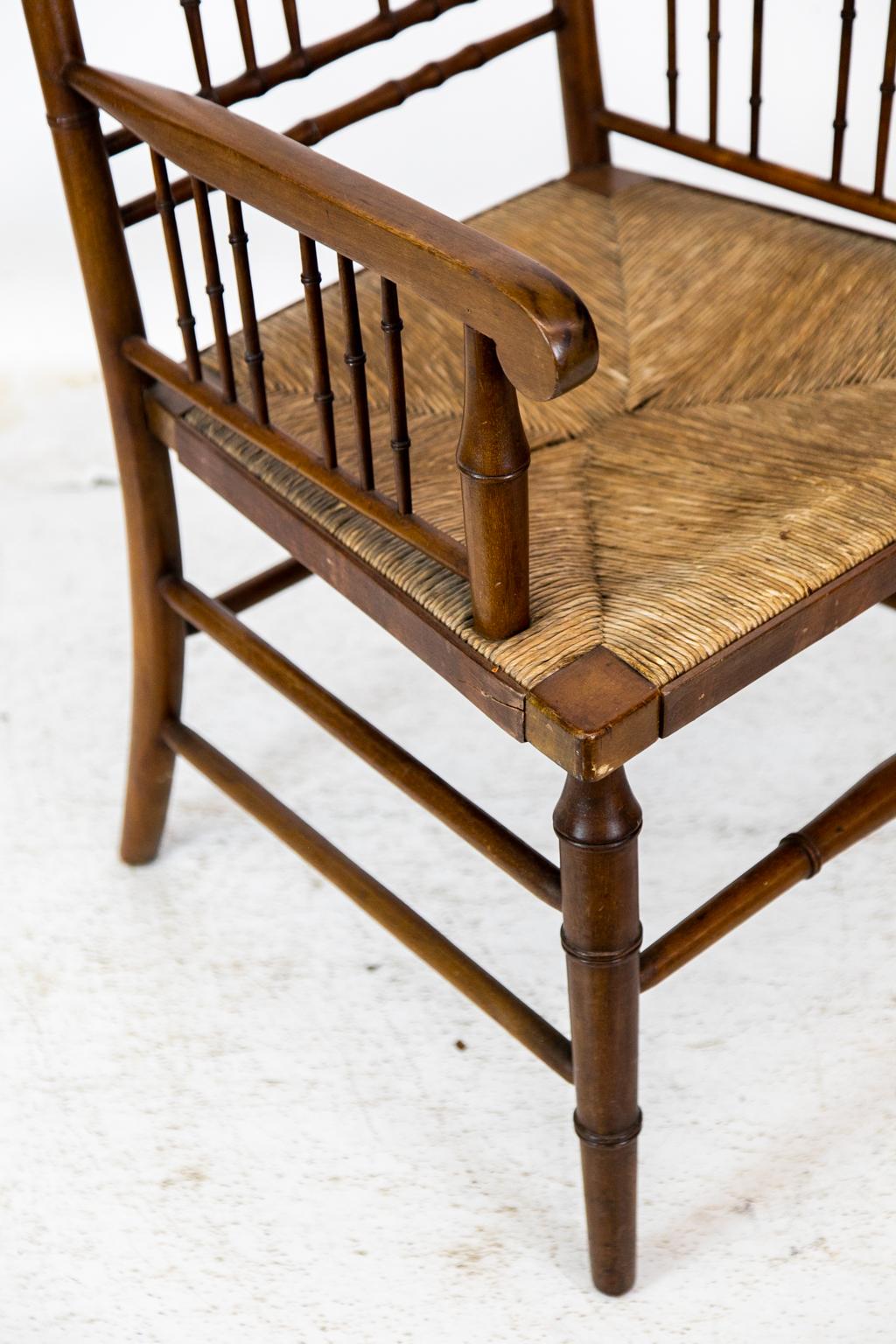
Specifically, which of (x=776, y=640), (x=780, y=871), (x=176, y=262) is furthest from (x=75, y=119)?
(x=780, y=871)

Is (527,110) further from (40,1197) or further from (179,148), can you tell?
(40,1197)

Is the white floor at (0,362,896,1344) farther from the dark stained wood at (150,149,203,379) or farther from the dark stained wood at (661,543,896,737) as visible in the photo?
the dark stained wood at (150,149,203,379)

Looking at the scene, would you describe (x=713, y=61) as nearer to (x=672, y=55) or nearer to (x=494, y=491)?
(x=672, y=55)

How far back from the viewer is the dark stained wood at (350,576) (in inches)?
36.5

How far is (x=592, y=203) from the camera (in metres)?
1.34

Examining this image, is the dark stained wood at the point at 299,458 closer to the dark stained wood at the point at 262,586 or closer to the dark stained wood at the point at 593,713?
the dark stained wood at the point at 593,713

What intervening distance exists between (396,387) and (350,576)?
180mm

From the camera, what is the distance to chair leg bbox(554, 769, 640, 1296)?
0.93 metres

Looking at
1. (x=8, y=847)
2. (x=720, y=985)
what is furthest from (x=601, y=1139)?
(x=8, y=847)

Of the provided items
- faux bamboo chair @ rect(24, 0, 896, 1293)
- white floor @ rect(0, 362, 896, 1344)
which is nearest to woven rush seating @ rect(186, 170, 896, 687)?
faux bamboo chair @ rect(24, 0, 896, 1293)

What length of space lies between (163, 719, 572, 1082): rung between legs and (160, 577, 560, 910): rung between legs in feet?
0.28

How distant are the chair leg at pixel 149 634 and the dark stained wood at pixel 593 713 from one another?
1.44ft

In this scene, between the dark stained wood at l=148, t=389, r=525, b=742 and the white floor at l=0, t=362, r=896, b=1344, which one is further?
the white floor at l=0, t=362, r=896, b=1344

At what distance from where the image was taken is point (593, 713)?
88 cm
